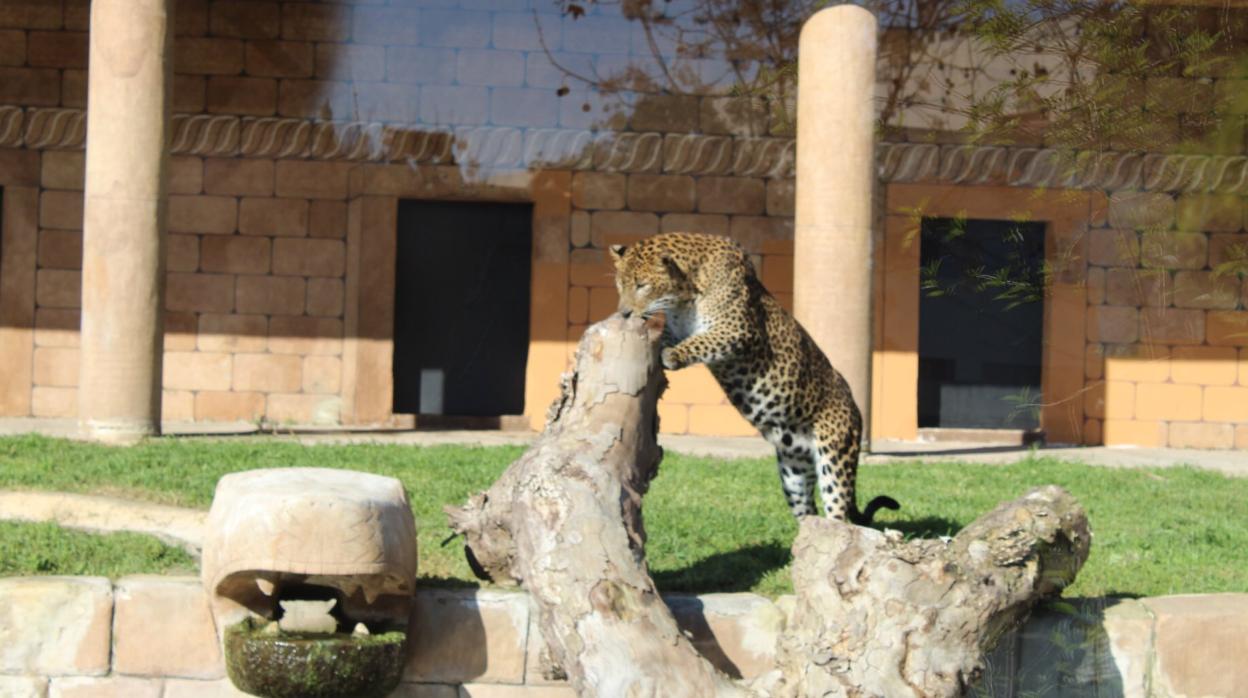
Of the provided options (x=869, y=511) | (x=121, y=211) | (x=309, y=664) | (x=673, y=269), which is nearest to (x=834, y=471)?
(x=869, y=511)

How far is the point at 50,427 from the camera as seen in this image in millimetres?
11977

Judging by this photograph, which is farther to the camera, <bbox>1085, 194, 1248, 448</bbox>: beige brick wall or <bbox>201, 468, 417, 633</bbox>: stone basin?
<bbox>1085, 194, 1248, 448</bbox>: beige brick wall

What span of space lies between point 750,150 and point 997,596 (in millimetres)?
9233

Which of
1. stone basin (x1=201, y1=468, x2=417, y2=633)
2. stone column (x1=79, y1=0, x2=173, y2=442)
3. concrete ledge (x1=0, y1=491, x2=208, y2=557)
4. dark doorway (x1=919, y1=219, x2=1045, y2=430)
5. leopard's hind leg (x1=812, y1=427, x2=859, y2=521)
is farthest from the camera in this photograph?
dark doorway (x1=919, y1=219, x2=1045, y2=430)

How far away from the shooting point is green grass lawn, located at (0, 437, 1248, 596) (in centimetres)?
612

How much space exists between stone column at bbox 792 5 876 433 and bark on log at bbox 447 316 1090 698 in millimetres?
5360

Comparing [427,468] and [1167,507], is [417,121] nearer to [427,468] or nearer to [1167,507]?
[427,468]

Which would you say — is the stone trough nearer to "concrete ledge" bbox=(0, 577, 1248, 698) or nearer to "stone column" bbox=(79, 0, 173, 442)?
"concrete ledge" bbox=(0, 577, 1248, 698)

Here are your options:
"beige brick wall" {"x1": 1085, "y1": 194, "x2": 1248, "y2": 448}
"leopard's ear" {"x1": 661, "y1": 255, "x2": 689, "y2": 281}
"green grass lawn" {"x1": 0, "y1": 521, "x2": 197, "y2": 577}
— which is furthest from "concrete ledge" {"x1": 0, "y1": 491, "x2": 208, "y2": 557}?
"beige brick wall" {"x1": 1085, "y1": 194, "x2": 1248, "y2": 448}

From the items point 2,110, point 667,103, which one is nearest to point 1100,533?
point 667,103

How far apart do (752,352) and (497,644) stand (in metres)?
1.71

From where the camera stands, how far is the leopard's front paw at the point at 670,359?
5.77m

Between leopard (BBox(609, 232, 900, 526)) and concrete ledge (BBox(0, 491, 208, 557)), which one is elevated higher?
leopard (BBox(609, 232, 900, 526))

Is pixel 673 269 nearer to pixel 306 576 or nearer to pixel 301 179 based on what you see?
pixel 306 576
